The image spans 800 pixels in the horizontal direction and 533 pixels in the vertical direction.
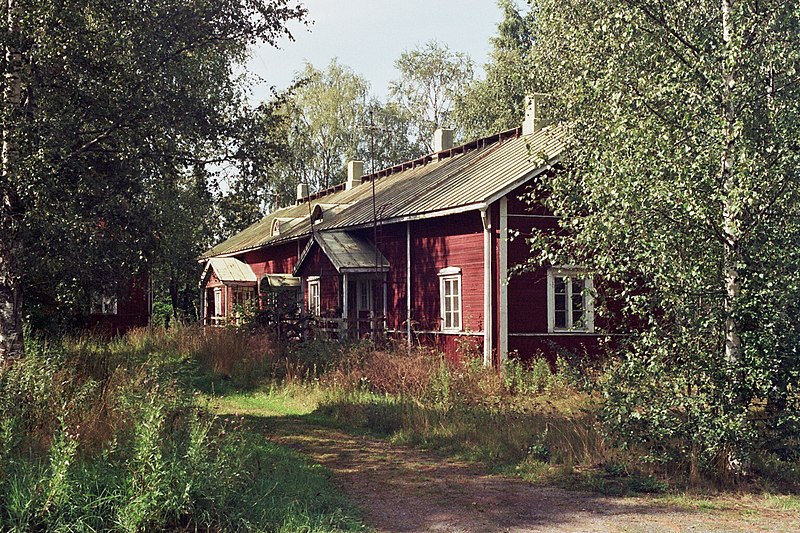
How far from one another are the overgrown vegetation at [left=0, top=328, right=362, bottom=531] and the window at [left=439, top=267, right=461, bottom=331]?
8981 mm

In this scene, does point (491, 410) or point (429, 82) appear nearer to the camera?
point (491, 410)

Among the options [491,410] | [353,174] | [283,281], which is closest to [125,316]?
[283,281]

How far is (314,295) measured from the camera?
84.3 feet

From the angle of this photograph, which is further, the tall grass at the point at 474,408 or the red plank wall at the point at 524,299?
the red plank wall at the point at 524,299

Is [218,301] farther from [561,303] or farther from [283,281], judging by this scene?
[561,303]

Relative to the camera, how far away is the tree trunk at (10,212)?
36.7 ft

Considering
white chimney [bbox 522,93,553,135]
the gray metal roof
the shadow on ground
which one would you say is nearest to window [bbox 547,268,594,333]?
the gray metal roof

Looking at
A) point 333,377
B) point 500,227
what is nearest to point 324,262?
point 500,227

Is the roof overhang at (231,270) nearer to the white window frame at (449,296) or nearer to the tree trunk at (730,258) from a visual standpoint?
the white window frame at (449,296)

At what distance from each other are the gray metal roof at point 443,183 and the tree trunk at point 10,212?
682 cm

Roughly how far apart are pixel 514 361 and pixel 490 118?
906 inches

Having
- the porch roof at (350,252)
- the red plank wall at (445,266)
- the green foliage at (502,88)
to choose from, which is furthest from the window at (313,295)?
the green foliage at (502,88)

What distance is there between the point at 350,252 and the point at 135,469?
15.4 meters

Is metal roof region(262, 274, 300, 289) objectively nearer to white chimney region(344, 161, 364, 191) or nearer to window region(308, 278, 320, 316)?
window region(308, 278, 320, 316)
